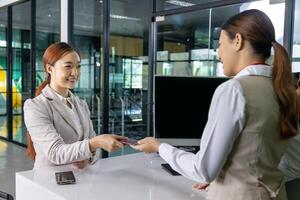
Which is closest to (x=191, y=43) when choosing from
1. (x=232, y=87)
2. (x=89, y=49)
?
(x=89, y=49)

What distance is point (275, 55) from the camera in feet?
3.49

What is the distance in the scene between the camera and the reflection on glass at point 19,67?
6713mm

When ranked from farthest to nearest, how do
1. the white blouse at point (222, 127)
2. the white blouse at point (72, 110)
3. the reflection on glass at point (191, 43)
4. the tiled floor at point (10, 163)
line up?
the tiled floor at point (10, 163) → the reflection on glass at point (191, 43) → the white blouse at point (72, 110) → the white blouse at point (222, 127)

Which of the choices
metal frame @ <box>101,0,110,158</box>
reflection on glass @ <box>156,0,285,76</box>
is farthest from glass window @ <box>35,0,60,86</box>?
reflection on glass @ <box>156,0,285,76</box>

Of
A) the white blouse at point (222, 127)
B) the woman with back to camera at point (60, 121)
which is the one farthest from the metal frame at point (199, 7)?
the white blouse at point (222, 127)

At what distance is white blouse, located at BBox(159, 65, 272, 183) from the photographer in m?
0.96

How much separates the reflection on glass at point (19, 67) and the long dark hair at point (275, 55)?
20.4 feet

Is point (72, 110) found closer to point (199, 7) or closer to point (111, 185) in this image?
point (111, 185)

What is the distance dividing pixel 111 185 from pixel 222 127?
2.45 feet

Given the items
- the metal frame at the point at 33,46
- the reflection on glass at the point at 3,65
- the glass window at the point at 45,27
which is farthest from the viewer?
the reflection on glass at the point at 3,65

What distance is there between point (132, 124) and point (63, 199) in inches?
177

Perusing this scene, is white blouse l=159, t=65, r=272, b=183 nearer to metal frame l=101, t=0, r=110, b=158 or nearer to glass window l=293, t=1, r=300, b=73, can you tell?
glass window l=293, t=1, r=300, b=73

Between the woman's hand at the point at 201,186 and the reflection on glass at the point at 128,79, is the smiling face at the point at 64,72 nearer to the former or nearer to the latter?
the woman's hand at the point at 201,186

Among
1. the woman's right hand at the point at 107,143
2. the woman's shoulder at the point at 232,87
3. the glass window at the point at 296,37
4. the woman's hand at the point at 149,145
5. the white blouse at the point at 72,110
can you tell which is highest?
the glass window at the point at 296,37
